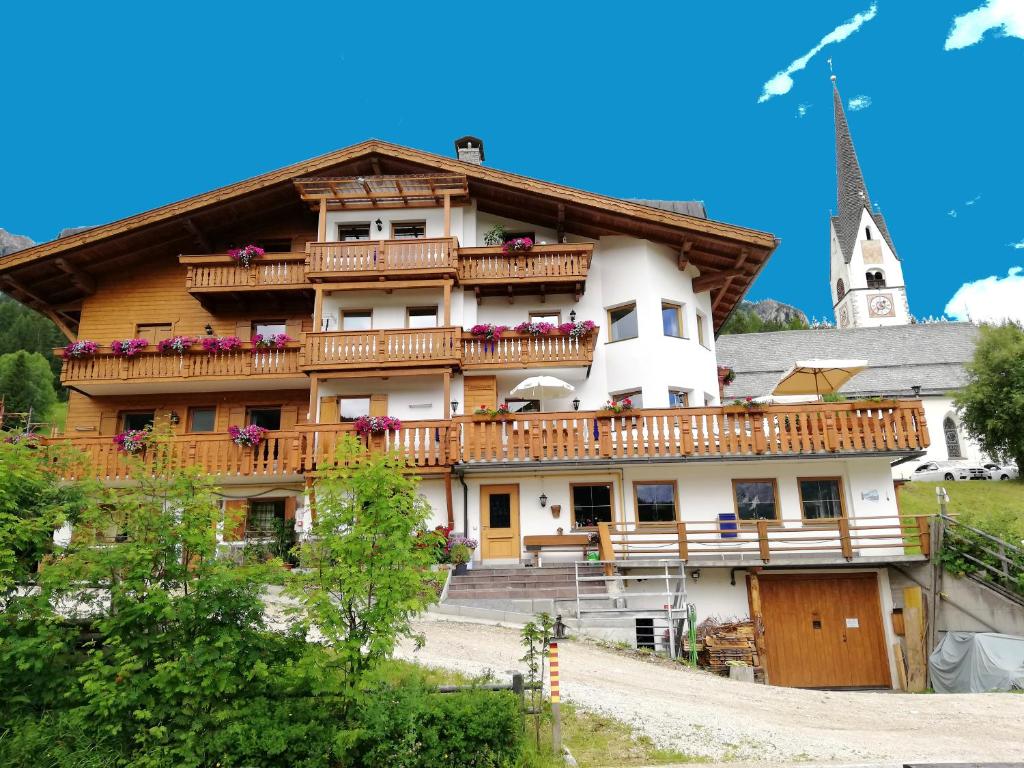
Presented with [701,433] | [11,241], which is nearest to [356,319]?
[701,433]

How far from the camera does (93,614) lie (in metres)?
7.93

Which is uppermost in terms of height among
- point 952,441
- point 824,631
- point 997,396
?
point 997,396

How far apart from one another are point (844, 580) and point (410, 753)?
12.4 m

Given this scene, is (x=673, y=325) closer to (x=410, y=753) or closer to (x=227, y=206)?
(x=227, y=206)

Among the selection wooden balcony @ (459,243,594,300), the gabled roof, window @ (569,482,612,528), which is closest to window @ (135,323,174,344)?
the gabled roof

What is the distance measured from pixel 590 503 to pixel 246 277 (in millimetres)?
11369

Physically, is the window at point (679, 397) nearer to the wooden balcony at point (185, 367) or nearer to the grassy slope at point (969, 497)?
the grassy slope at point (969, 497)

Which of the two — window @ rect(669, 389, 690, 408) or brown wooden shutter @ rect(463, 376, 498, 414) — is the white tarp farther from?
brown wooden shutter @ rect(463, 376, 498, 414)

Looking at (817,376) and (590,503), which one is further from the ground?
(817,376)

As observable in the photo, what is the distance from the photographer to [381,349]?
19.2 m

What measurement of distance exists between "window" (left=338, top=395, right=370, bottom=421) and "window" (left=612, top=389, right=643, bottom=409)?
22.6 ft

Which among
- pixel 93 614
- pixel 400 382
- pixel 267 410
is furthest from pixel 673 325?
pixel 93 614

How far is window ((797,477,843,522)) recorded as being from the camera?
57.3 feet

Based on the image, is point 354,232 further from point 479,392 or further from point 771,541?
point 771,541
